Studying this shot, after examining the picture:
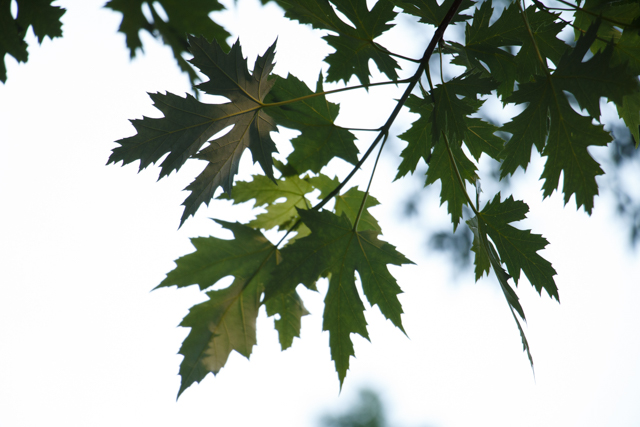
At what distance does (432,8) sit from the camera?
70 centimetres

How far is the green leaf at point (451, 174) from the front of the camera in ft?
2.73

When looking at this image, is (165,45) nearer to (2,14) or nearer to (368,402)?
(2,14)

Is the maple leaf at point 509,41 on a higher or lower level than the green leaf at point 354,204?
higher

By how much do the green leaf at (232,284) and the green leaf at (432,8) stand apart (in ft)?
1.63

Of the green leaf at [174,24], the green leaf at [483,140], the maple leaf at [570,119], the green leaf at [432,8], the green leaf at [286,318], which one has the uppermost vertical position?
the green leaf at [174,24]

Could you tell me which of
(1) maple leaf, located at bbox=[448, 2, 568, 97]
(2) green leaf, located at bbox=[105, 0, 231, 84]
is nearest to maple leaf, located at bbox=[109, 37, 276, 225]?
(1) maple leaf, located at bbox=[448, 2, 568, 97]

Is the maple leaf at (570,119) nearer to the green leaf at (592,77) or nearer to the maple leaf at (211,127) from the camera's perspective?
the green leaf at (592,77)

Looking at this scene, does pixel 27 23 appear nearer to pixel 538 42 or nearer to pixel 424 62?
pixel 424 62

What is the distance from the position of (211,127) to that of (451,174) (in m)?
0.48

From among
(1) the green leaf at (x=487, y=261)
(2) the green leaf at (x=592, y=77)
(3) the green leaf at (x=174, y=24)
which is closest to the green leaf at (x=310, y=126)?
(1) the green leaf at (x=487, y=261)

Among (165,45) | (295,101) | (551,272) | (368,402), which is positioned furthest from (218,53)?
(368,402)

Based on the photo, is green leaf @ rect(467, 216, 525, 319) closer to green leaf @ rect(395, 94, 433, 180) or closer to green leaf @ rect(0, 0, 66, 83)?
green leaf @ rect(395, 94, 433, 180)

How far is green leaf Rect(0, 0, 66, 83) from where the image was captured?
3.28ft

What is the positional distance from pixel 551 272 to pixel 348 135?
0.45 meters
